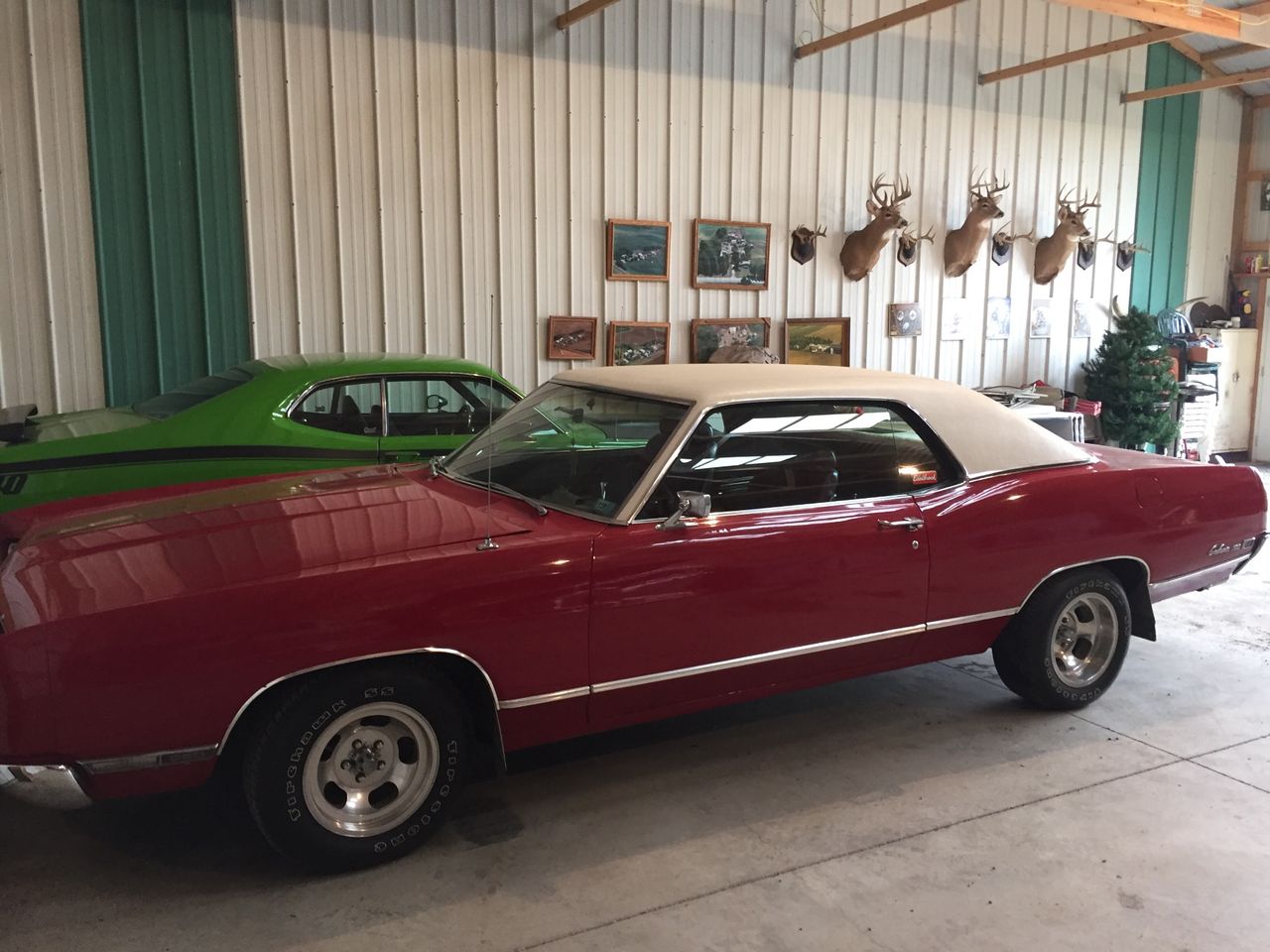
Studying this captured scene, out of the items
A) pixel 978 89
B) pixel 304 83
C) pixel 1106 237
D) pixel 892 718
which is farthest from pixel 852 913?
pixel 1106 237

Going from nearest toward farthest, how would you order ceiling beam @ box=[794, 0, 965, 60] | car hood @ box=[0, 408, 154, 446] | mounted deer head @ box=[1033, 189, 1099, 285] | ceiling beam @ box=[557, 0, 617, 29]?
car hood @ box=[0, 408, 154, 446], ceiling beam @ box=[557, 0, 617, 29], ceiling beam @ box=[794, 0, 965, 60], mounted deer head @ box=[1033, 189, 1099, 285]

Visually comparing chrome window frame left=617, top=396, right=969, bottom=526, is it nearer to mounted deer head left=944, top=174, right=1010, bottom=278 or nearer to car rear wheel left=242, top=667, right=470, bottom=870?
car rear wheel left=242, top=667, right=470, bottom=870

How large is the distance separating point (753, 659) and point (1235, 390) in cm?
1210

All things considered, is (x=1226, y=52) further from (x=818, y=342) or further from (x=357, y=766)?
(x=357, y=766)

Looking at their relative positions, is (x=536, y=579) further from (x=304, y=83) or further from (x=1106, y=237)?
(x=1106, y=237)

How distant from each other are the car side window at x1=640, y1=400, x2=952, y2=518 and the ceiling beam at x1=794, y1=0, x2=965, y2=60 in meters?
5.57

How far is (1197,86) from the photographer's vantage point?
10914 millimetres

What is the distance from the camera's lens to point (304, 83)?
7.49 meters

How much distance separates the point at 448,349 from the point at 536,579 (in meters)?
5.52

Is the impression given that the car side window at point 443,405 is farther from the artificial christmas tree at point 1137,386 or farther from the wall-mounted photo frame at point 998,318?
the artificial christmas tree at point 1137,386

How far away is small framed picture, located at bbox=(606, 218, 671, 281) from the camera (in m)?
8.88

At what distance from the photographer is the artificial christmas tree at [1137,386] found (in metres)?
11.3

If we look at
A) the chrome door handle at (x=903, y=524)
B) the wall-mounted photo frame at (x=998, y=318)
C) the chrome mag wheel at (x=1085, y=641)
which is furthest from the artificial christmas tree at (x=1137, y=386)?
the chrome door handle at (x=903, y=524)

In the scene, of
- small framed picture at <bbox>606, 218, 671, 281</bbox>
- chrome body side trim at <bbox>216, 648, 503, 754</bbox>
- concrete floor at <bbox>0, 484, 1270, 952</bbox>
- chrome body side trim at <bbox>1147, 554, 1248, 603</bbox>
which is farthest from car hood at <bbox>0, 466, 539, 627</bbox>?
small framed picture at <bbox>606, 218, 671, 281</bbox>
